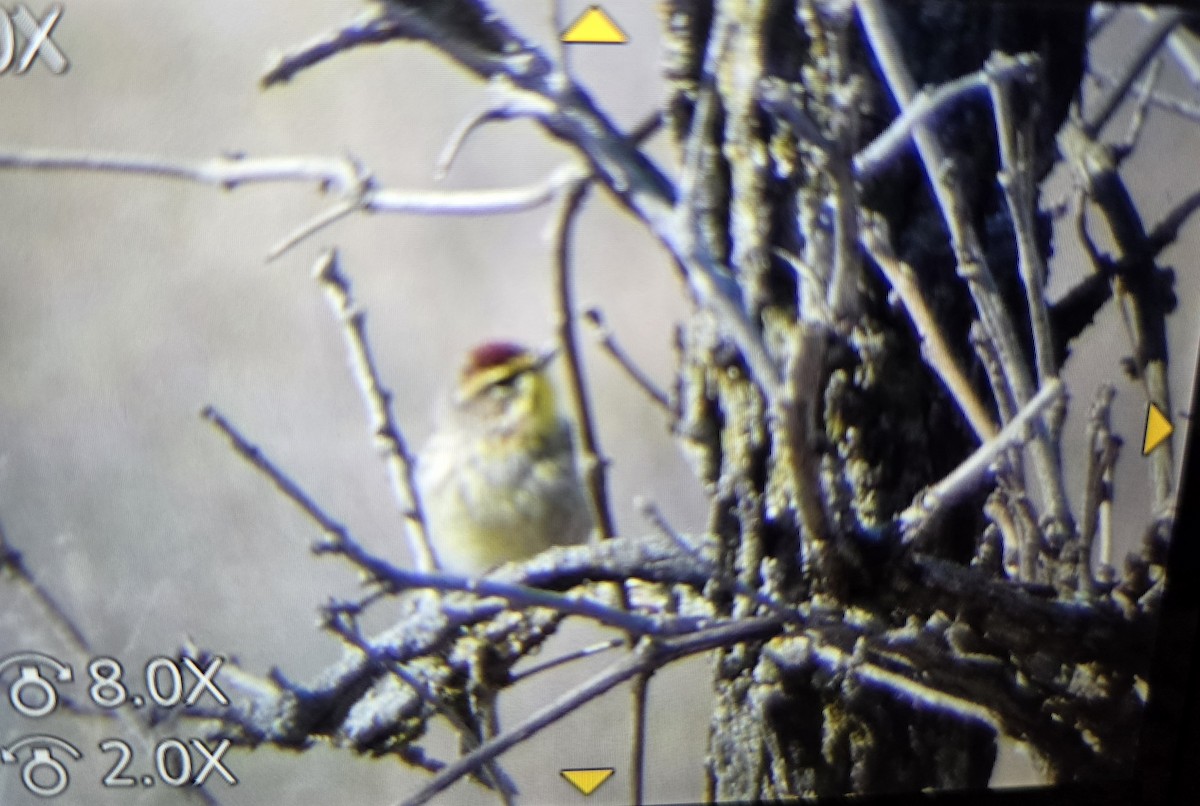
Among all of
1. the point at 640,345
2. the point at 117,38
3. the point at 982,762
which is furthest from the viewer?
the point at 982,762

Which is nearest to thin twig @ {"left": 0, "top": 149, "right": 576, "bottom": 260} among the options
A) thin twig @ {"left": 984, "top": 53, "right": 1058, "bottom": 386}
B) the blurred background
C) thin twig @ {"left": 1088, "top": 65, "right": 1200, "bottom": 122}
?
the blurred background

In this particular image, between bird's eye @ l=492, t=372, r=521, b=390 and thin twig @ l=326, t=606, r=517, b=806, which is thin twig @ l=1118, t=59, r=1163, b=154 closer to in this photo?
bird's eye @ l=492, t=372, r=521, b=390

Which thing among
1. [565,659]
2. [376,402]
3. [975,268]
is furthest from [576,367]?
[975,268]

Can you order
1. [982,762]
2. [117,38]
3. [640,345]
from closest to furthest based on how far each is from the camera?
[117,38] → [640,345] → [982,762]

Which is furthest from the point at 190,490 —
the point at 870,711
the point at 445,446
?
the point at 870,711

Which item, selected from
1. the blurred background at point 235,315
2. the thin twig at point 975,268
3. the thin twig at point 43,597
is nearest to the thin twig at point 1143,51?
the thin twig at point 975,268

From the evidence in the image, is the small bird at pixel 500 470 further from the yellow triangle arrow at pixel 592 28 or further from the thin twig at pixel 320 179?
the yellow triangle arrow at pixel 592 28

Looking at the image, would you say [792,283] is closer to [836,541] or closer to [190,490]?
[836,541]
